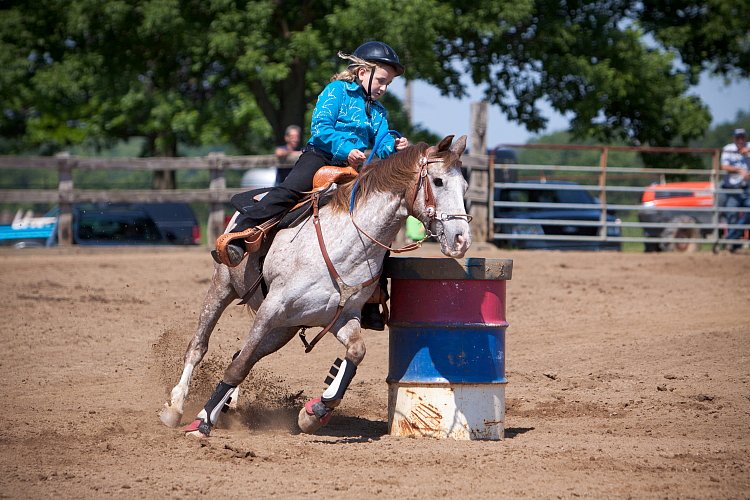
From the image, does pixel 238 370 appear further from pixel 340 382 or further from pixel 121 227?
pixel 121 227

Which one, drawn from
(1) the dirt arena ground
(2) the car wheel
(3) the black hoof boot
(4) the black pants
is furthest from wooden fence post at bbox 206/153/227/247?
(3) the black hoof boot

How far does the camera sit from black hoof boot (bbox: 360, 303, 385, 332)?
640cm

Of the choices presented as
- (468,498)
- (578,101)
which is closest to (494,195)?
(578,101)

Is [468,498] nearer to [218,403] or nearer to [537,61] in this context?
[218,403]

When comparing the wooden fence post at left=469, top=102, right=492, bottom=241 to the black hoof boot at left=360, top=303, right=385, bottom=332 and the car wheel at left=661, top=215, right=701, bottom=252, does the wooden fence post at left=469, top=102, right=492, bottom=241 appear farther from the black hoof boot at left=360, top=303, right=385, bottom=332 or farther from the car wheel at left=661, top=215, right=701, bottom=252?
the black hoof boot at left=360, top=303, right=385, bottom=332

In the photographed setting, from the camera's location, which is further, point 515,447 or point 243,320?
point 243,320

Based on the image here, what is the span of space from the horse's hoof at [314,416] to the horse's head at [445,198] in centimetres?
125

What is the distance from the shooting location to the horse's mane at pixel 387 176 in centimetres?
583

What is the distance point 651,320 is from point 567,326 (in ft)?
3.36

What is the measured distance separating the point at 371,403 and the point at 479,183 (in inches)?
417

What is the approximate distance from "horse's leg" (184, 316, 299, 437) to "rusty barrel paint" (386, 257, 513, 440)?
2.72 feet

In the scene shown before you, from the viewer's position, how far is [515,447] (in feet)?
19.0

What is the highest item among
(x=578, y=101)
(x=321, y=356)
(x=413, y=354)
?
(x=578, y=101)

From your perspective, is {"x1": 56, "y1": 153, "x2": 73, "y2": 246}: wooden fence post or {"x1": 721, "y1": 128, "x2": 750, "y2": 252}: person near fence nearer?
{"x1": 56, "y1": 153, "x2": 73, "y2": 246}: wooden fence post
